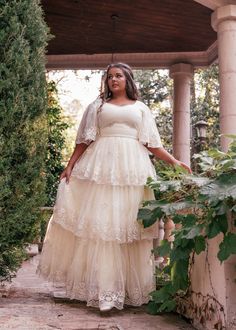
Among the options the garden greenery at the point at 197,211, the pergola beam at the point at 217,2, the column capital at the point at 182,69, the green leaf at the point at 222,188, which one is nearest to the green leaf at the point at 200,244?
the garden greenery at the point at 197,211

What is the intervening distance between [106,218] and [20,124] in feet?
3.06

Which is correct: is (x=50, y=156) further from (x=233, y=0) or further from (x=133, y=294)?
(x=133, y=294)

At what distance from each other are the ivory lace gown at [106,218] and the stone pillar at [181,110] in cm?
529

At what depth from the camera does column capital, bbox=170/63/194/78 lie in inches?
338

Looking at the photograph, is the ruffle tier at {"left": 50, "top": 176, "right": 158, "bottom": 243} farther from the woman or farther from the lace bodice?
the lace bodice

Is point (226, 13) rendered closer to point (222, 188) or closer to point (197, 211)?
point (197, 211)

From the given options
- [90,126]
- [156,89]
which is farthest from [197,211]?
[156,89]

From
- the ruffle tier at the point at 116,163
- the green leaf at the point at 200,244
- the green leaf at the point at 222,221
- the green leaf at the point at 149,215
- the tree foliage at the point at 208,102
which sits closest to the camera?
the green leaf at the point at 222,221

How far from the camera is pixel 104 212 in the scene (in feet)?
9.95

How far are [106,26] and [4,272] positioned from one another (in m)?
5.52

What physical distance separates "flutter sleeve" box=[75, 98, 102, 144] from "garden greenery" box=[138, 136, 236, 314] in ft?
2.57

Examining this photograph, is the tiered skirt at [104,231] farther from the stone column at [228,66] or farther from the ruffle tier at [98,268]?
the stone column at [228,66]

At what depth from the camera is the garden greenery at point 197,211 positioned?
2.08m

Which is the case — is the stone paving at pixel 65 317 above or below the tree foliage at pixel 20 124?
below
